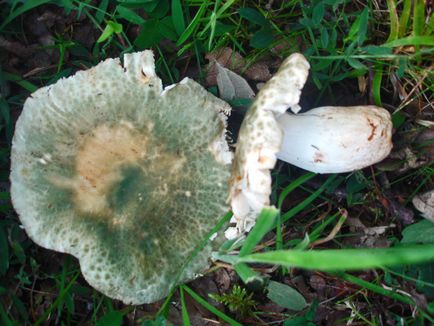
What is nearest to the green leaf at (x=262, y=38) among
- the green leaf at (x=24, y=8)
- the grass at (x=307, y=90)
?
the grass at (x=307, y=90)

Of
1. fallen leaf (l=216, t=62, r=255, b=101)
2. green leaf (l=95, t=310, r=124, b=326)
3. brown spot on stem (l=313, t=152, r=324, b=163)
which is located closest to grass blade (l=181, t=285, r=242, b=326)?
green leaf (l=95, t=310, r=124, b=326)

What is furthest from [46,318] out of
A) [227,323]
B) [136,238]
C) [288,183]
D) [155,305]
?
[288,183]

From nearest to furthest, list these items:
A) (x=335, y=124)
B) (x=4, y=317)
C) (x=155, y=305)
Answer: (x=335, y=124) → (x=4, y=317) → (x=155, y=305)

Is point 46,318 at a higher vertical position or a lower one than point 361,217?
lower

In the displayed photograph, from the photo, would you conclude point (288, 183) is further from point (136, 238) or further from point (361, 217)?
point (136, 238)

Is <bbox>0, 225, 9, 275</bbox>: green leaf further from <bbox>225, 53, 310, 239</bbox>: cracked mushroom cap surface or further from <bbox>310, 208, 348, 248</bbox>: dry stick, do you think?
<bbox>310, 208, 348, 248</bbox>: dry stick

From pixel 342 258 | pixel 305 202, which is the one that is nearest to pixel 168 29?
pixel 305 202

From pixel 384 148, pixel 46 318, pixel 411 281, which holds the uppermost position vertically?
pixel 384 148

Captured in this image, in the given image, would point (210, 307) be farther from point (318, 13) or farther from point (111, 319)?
point (318, 13)
